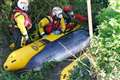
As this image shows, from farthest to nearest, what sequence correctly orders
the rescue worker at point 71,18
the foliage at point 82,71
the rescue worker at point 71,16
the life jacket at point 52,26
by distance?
1. the rescue worker at point 71,16
2. the rescue worker at point 71,18
3. the life jacket at point 52,26
4. the foliage at point 82,71

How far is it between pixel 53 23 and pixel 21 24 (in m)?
0.75

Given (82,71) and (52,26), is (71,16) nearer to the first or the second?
(52,26)

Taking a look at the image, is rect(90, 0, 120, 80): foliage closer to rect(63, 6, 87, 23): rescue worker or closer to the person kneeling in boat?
the person kneeling in boat

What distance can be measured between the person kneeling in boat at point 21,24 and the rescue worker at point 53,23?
26cm

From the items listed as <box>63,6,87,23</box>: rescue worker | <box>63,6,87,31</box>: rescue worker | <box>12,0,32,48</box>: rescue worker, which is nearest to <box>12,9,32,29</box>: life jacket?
<box>12,0,32,48</box>: rescue worker

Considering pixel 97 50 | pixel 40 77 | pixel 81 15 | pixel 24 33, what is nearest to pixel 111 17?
pixel 97 50

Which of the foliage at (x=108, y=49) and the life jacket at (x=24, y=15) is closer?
the foliage at (x=108, y=49)

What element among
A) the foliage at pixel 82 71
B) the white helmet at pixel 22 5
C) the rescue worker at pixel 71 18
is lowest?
the rescue worker at pixel 71 18

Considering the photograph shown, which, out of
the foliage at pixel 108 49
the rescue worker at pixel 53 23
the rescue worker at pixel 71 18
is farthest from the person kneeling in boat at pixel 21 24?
the foliage at pixel 108 49

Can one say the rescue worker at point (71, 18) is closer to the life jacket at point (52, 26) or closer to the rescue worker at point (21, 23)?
the life jacket at point (52, 26)

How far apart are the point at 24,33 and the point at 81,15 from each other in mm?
1777

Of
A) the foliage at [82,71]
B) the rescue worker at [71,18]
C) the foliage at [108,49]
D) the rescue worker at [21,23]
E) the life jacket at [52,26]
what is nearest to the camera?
the foliage at [108,49]

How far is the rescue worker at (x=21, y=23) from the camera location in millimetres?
9180

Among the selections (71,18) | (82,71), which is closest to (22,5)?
(71,18)
